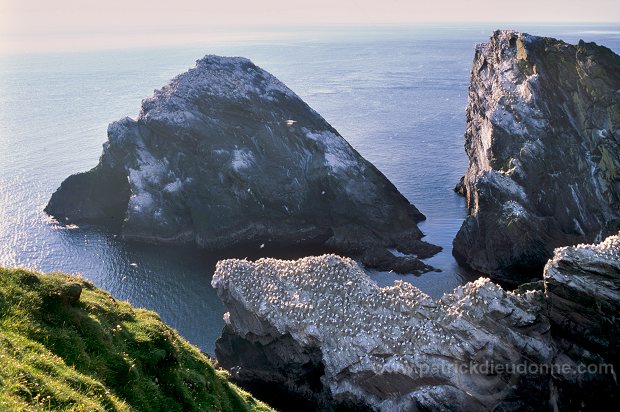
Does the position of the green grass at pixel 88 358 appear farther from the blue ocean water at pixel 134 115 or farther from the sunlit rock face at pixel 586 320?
the blue ocean water at pixel 134 115

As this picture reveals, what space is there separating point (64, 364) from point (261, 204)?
6364cm

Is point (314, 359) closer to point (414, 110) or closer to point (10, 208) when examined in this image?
point (10, 208)

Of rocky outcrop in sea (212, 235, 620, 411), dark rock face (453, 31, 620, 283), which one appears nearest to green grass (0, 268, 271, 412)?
rocky outcrop in sea (212, 235, 620, 411)

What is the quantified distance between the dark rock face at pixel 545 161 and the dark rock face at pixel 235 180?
42.4ft

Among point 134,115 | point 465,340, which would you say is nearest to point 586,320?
point 465,340

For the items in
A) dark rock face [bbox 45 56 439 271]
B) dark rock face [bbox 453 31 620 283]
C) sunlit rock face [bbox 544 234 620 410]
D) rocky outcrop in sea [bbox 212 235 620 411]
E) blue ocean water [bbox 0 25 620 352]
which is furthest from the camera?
dark rock face [bbox 45 56 439 271]

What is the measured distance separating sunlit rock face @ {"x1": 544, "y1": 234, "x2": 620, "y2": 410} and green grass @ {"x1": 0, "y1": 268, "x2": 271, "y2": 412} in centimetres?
2585

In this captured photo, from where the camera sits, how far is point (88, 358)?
20.0 metres

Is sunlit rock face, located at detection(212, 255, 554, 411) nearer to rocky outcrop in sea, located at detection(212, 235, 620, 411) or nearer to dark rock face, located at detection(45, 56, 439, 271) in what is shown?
rocky outcrop in sea, located at detection(212, 235, 620, 411)

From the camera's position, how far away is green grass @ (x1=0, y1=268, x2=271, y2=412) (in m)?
16.0

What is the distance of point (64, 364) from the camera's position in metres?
18.4

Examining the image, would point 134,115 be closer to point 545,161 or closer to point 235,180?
point 235,180

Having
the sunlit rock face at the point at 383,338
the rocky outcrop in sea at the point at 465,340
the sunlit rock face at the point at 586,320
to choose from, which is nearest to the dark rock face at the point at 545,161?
the rocky outcrop in sea at the point at 465,340

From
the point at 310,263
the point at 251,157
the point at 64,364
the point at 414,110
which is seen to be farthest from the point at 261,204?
the point at 414,110
